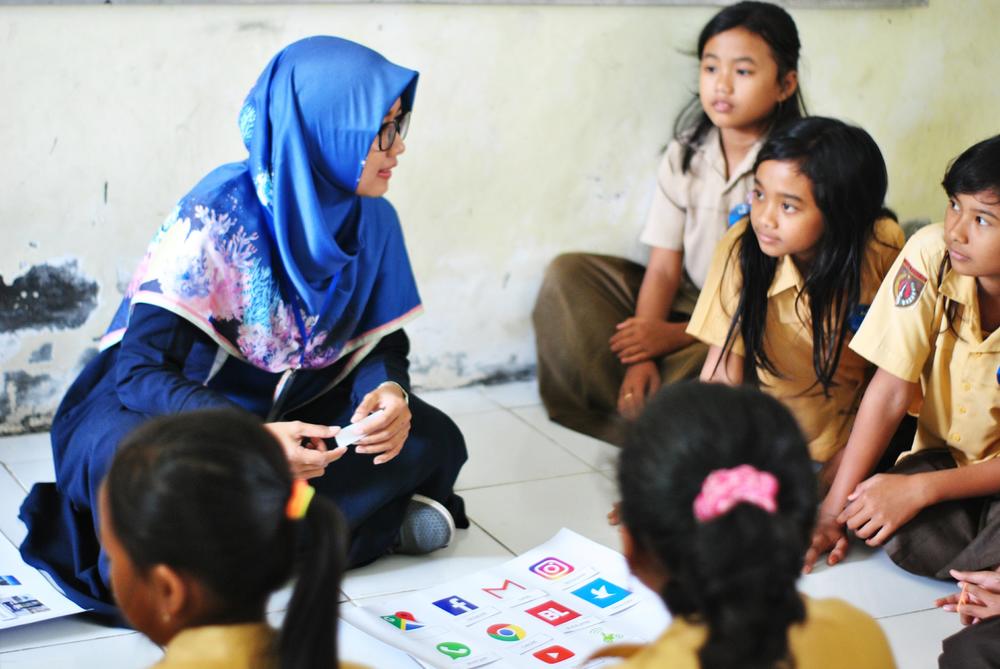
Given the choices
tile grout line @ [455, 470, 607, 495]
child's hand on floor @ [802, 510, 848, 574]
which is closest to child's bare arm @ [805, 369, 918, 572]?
child's hand on floor @ [802, 510, 848, 574]

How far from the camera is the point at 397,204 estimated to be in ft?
9.11

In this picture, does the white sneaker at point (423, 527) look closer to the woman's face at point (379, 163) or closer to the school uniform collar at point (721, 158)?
the woman's face at point (379, 163)

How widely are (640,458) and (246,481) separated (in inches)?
13.7

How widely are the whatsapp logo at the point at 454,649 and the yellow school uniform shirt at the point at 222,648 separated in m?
0.69

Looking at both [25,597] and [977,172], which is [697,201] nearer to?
[977,172]

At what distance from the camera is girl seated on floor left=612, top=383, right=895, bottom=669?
98 centimetres

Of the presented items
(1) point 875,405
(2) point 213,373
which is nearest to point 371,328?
(2) point 213,373

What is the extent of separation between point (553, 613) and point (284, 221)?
75 cm

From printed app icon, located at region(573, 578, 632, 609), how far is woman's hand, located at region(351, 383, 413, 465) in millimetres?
375

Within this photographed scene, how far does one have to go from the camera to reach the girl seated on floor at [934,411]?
2.06 m

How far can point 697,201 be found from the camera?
2.87 m

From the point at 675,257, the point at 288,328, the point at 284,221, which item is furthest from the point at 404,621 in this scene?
the point at 675,257

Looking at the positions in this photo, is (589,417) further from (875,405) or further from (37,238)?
(37,238)

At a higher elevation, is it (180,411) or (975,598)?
(180,411)
